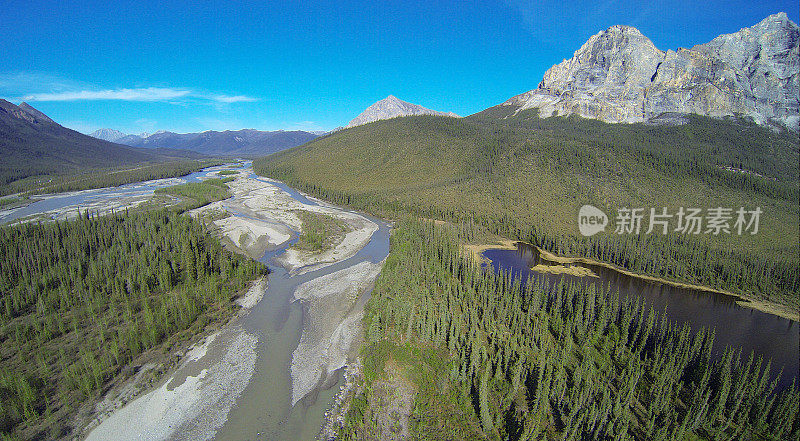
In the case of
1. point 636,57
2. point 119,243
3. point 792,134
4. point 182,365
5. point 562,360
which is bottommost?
point 182,365

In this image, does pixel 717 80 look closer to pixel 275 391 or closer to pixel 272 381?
pixel 272 381

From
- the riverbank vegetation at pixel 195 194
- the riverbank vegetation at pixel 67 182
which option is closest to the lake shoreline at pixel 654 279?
the riverbank vegetation at pixel 195 194

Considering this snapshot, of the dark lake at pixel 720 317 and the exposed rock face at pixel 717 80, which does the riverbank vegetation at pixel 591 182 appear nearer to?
the dark lake at pixel 720 317

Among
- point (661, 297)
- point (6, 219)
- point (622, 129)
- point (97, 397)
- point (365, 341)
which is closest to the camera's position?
point (97, 397)

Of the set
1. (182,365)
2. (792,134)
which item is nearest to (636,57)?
(792,134)

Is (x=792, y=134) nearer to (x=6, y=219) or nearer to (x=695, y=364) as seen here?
(x=695, y=364)
